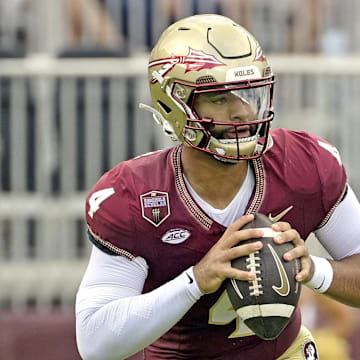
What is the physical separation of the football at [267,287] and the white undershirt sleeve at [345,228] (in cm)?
44

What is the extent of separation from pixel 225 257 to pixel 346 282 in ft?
1.83

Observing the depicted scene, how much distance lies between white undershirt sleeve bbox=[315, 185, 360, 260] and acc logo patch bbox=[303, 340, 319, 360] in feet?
1.09

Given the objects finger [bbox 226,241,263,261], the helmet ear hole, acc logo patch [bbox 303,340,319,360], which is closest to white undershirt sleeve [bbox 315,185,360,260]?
acc logo patch [bbox 303,340,319,360]

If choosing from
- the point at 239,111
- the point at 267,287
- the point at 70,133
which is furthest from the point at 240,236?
the point at 70,133

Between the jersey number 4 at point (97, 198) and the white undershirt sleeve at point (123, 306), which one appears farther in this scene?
the jersey number 4 at point (97, 198)

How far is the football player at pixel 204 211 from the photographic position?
3.85 meters

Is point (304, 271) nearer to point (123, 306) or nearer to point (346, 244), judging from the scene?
point (346, 244)

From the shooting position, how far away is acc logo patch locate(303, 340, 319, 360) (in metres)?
4.21

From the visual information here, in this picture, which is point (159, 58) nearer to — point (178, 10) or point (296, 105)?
point (296, 105)

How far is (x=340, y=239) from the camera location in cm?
417

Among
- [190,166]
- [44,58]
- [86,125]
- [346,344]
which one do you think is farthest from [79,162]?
[190,166]

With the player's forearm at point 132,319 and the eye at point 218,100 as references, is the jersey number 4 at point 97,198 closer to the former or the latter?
the player's forearm at point 132,319

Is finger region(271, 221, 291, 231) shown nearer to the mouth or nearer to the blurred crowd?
the mouth

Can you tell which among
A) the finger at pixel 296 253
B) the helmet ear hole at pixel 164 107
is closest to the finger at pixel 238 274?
the finger at pixel 296 253
